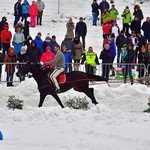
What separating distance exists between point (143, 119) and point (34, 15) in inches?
712

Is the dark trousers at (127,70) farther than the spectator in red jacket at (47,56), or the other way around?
the dark trousers at (127,70)

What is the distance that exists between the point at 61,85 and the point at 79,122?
4.77m

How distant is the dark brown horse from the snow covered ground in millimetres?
641

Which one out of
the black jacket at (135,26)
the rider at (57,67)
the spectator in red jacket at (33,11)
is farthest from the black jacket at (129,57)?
the spectator in red jacket at (33,11)

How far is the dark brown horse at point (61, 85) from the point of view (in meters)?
23.9

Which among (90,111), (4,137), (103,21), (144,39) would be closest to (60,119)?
(90,111)

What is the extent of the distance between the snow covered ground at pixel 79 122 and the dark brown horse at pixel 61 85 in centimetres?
64

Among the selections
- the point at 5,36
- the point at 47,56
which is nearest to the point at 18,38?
the point at 5,36

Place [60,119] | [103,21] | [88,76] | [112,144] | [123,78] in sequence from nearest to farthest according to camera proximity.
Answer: [112,144], [60,119], [88,76], [123,78], [103,21]

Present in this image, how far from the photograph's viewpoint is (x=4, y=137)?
17.3 meters

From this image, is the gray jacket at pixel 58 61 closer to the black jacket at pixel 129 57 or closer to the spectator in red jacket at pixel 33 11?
the black jacket at pixel 129 57

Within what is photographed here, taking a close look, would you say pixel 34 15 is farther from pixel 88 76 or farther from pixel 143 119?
pixel 143 119

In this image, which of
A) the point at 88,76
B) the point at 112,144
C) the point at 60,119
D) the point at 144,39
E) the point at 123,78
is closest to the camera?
the point at 112,144

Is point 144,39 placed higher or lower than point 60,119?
higher
